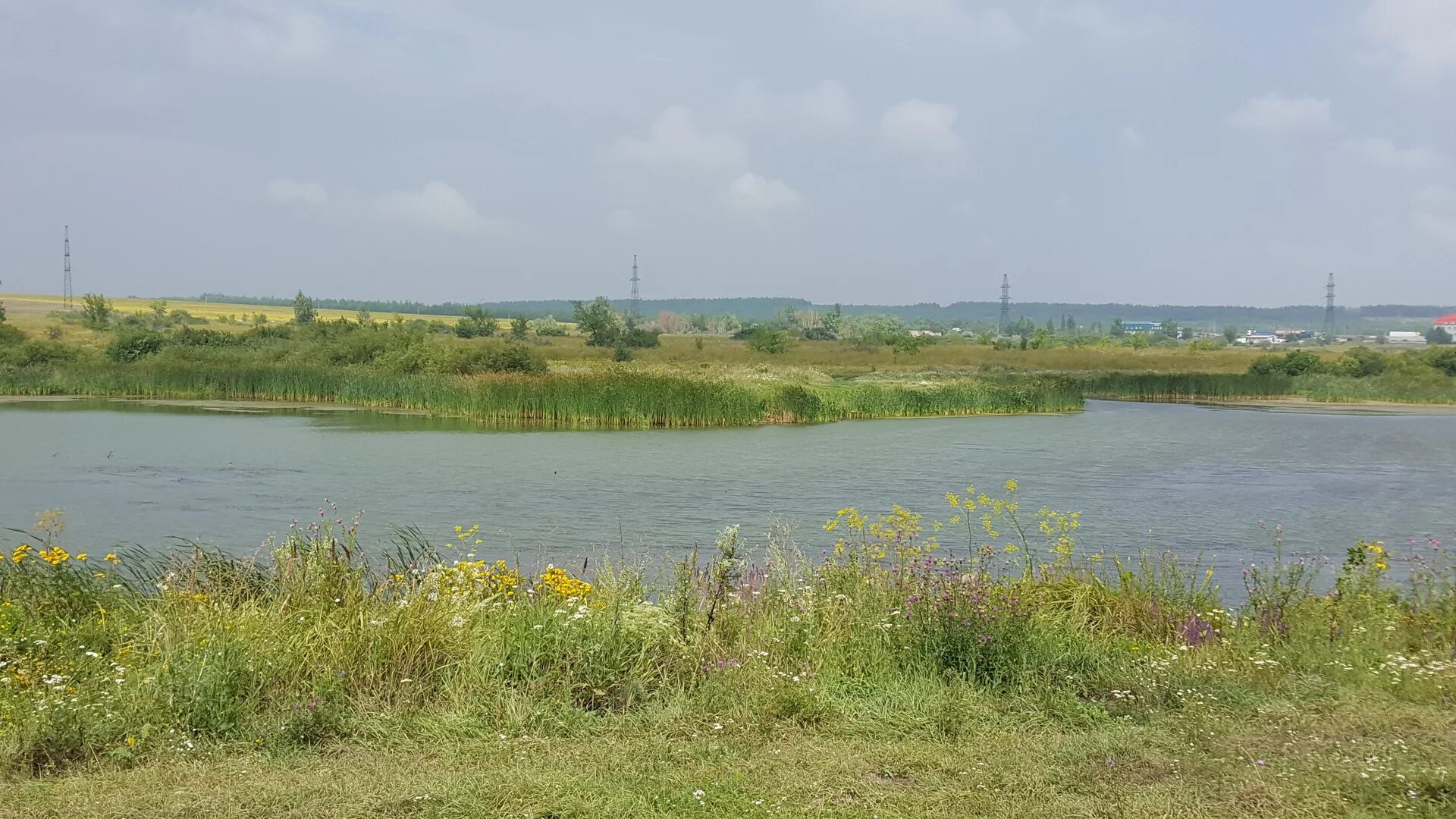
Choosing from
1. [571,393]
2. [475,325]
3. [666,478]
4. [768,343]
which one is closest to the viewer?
[666,478]

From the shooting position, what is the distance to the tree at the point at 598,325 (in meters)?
67.6

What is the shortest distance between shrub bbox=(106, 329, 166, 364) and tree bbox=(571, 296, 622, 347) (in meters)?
24.6

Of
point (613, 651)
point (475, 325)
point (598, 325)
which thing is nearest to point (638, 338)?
point (598, 325)

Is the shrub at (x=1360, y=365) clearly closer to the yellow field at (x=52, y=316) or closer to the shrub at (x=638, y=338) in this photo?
the shrub at (x=638, y=338)

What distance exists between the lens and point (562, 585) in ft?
24.1

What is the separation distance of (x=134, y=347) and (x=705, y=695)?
48634 millimetres

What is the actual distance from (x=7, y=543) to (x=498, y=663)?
9.53 meters

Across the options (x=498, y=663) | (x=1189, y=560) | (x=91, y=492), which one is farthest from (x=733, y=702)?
(x=91, y=492)

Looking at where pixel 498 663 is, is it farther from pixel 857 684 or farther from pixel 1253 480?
pixel 1253 480

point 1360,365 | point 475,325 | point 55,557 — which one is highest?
point 475,325

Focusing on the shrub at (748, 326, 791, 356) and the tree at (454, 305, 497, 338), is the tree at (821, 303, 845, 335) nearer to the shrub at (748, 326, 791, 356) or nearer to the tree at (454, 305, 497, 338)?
the shrub at (748, 326, 791, 356)

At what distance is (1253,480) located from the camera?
69.9 ft

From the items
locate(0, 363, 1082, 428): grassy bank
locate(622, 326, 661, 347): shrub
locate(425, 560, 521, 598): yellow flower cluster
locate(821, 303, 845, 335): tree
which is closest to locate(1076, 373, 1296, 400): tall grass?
locate(0, 363, 1082, 428): grassy bank

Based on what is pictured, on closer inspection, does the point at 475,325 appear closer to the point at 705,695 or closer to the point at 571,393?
the point at 571,393
